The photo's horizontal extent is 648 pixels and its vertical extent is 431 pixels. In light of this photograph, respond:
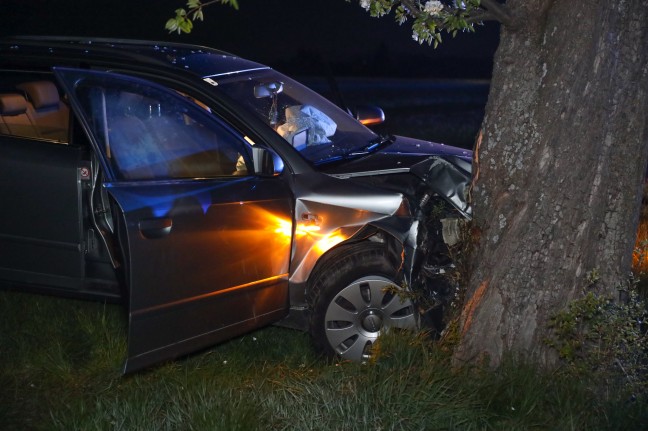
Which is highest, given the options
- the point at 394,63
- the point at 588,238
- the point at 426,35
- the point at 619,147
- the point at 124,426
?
the point at 426,35

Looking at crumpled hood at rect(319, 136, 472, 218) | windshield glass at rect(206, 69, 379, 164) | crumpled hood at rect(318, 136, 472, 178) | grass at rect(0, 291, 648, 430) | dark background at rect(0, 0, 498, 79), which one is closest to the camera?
grass at rect(0, 291, 648, 430)

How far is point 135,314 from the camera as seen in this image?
4.54 metres

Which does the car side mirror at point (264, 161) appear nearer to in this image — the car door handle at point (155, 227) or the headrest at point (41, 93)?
the car door handle at point (155, 227)

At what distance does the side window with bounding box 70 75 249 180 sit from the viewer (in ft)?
16.0

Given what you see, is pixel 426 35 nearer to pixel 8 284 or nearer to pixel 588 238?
pixel 588 238

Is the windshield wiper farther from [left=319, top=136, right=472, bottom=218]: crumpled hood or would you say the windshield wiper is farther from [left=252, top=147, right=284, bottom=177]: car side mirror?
[left=252, top=147, right=284, bottom=177]: car side mirror

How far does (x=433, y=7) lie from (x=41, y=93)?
2686 millimetres

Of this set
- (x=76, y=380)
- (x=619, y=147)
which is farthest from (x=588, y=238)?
(x=76, y=380)

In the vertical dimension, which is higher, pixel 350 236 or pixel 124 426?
pixel 350 236

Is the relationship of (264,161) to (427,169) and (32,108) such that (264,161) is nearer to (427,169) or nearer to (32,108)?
(427,169)

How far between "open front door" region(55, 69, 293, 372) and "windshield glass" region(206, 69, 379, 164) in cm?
48

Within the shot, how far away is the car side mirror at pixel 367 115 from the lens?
7098mm

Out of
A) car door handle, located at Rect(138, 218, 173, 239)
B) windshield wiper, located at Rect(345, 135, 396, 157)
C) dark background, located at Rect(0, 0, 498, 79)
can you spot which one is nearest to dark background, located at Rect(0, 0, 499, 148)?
dark background, located at Rect(0, 0, 498, 79)

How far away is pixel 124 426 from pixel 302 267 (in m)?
1.47
